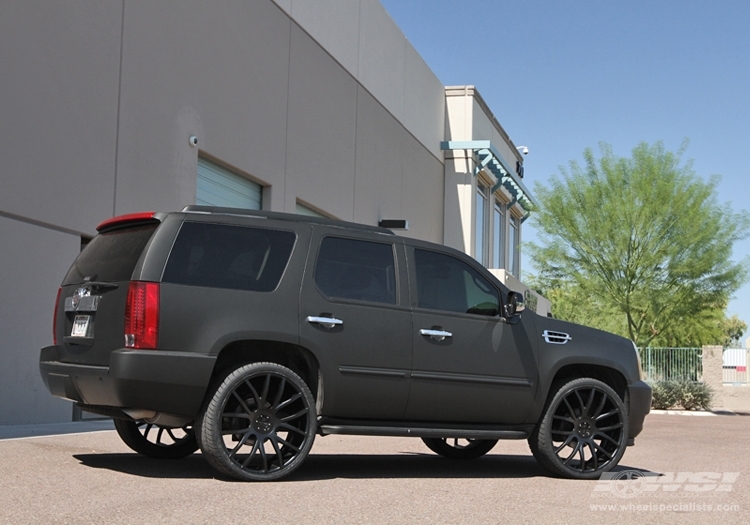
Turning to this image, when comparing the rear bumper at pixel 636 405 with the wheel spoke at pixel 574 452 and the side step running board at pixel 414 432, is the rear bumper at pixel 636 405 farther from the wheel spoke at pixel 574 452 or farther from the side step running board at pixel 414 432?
the side step running board at pixel 414 432

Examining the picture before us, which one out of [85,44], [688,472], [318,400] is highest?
[85,44]

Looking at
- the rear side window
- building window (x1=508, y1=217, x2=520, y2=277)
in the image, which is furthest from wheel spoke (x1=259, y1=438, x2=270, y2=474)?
building window (x1=508, y1=217, x2=520, y2=277)

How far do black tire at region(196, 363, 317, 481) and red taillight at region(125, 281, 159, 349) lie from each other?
0.61 meters

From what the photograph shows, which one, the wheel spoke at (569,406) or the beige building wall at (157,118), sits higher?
the beige building wall at (157,118)

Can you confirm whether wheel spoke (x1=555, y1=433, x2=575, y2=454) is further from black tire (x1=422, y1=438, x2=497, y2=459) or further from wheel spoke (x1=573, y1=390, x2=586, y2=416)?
black tire (x1=422, y1=438, x2=497, y2=459)

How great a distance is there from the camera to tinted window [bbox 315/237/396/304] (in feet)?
25.8

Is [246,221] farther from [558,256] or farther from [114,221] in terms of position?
[558,256]

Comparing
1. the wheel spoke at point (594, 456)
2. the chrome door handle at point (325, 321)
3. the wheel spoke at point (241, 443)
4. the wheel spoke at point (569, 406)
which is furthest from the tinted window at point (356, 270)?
the wheel spoke at point (594, 456)

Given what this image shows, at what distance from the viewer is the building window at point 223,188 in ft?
57.8

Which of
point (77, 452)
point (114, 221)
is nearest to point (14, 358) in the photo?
point (77, 452)

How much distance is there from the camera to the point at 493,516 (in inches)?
247

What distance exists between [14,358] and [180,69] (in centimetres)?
578

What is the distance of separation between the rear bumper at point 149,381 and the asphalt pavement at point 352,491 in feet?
1.76

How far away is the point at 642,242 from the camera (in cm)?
3180
